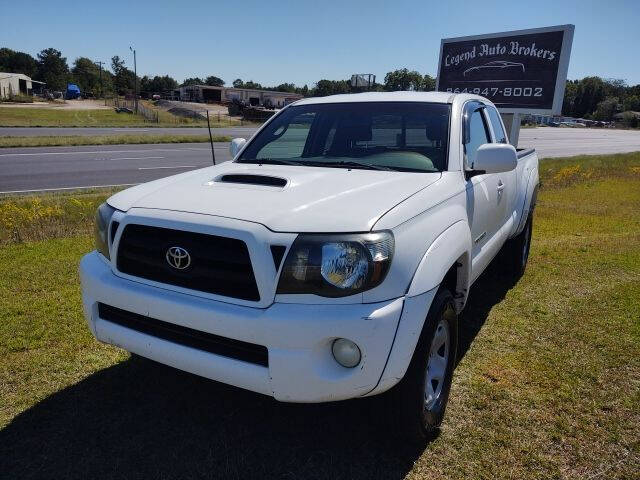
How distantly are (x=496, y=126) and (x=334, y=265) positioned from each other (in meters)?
3.26

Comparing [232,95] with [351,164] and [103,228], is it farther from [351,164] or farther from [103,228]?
[103,228]

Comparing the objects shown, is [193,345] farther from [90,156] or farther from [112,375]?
[90,156]

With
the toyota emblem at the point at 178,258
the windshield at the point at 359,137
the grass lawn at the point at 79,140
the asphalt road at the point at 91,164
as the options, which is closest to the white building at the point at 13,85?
the grass lawn at the point at 79,140

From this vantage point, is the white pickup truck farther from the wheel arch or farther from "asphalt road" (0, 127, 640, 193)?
"asphalt road" (0, 127, 640, 193)

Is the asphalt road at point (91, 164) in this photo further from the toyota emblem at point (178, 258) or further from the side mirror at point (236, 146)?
the toyota emblem at point (178, 258)

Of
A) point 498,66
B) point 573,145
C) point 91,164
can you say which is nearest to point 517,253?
point 498,66

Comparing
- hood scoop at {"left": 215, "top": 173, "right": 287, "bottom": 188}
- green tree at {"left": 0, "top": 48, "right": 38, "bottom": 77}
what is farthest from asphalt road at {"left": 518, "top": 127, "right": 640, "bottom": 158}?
green tree at {"left": 0, "top": 48, "right": 38, "bottom": 77}

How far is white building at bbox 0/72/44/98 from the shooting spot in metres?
75.6

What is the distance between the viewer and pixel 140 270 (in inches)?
98.6

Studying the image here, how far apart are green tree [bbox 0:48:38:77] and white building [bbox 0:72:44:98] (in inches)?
1245

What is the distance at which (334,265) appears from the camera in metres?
2.11

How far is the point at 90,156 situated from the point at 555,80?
1379cm

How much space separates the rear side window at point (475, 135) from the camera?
3.50 meters

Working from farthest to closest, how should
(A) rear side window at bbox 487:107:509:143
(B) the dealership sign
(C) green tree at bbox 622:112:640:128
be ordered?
(C) green tree at bbox 622:112:640:128, (B) the dealership sign, (A) rear side window at bbox 487:107:509:143
